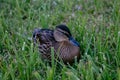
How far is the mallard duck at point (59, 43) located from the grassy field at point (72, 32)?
0.10 metres

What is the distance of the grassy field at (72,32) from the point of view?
10.7 feet

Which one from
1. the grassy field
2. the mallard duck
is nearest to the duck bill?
the mallard duck

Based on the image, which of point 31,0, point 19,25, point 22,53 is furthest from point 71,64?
point 31,0

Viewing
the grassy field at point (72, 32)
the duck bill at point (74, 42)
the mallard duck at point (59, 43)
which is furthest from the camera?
the duck bill at point (74, 42)

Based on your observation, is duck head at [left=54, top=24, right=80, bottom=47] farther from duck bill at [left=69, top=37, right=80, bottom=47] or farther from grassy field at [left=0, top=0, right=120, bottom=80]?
grassy field at [left=0, top=0, right=120, bottom=80]

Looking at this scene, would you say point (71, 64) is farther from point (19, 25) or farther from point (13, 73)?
point (19, 25)

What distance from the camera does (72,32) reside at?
4.17m

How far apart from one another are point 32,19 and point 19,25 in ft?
0.67

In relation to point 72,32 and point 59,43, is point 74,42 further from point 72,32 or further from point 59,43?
point 72,32

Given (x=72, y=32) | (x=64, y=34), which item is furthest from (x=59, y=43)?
(x=72, y=32)

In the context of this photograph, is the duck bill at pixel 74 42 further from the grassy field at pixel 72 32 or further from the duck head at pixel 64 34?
the grassy field at pixel 72 32

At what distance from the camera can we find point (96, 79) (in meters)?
3.20

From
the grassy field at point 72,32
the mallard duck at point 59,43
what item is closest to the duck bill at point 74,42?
the mallard duck at point 59,43

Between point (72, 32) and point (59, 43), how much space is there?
432mm
